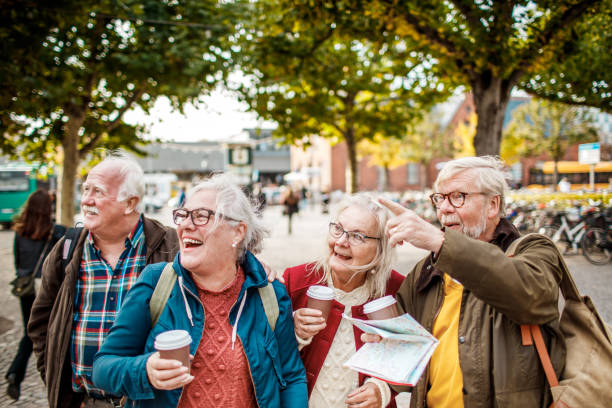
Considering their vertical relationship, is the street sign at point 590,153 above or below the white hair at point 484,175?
above

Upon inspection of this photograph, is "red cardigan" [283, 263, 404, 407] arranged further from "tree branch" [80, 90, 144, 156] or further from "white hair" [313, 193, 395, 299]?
"tree branch" [80, 90, 144, 156]

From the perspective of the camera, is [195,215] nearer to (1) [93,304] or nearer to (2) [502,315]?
(1) [93,304]

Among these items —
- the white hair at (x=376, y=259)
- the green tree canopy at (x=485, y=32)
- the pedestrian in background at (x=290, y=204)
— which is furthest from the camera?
the pedestrian in background at (x=290, y=204)

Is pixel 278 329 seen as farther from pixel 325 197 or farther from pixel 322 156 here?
pixel 322 156

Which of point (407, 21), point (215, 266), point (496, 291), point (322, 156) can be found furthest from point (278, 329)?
point (322, 156)

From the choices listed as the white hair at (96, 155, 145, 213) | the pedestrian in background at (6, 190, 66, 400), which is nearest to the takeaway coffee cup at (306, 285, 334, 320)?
the white hair at (96, 155, 145, 213)

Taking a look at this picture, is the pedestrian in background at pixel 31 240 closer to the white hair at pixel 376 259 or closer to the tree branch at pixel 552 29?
the white hair at pixel 376 259

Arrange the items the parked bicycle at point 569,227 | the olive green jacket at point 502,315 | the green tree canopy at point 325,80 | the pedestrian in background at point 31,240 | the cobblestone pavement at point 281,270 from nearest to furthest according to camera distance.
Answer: the olive green jacket at point 502,315 < the cobblestone pavement at point 281,270 < the pedestrian in background at point 31,240 < the green tree canopy at point 325,80 < the parked bicycle at point 569,227

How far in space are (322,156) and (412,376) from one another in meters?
43.3

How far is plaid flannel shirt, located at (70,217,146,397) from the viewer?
2.09 meters

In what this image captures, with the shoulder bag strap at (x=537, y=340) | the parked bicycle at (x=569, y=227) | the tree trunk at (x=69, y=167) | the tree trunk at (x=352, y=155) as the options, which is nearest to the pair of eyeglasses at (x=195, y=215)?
the shoulder bag strap at (x=537, y=340)

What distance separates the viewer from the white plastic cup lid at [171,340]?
4.25 feet

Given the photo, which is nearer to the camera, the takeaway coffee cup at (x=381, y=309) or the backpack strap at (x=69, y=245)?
the takeaway coffee cup at (x=381, y=309)

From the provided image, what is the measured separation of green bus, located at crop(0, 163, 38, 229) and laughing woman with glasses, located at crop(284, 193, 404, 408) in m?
22.6
